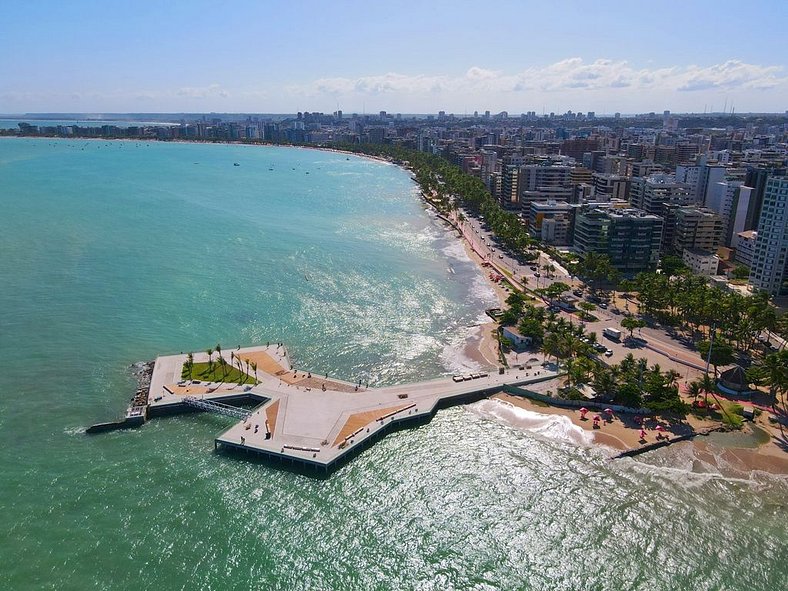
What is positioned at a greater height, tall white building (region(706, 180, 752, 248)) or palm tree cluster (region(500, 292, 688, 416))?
tall white building (region(706, 180, 752, 248))

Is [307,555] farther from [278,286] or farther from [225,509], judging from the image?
[278,286]

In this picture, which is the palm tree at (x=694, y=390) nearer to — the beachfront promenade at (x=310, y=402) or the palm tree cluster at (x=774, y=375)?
the palm tree cluster at (x=774, y=375)

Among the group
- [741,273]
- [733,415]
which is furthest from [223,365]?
[741,273]

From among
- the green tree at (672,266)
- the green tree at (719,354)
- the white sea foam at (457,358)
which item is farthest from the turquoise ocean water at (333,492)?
the green tree at (672,266)

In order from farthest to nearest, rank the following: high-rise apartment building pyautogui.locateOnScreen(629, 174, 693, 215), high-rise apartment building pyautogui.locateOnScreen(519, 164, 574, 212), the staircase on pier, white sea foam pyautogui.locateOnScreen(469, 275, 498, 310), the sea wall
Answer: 1. high-rise apartment building pyautogui.locateOnScreen(519, 164, 574, 212)
2. high-rise apartment building pyautogui.locateOnScreen(629, 174, 693, 215)
3. white sea foam pyautogui.locateOnScreen(469, 275, 498, 310)
4. the sea wall
5. the staircase on pier

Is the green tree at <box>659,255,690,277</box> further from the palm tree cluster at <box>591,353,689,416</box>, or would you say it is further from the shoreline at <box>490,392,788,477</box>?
the shoreline at <box>490,392,788,477</box>

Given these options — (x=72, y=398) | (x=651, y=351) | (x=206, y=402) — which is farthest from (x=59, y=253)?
(x=651, y=351)

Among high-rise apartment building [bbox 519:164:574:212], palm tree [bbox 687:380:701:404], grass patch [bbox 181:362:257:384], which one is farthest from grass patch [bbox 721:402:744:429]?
high-rise apartment building [bbox 519:164:574:212]
